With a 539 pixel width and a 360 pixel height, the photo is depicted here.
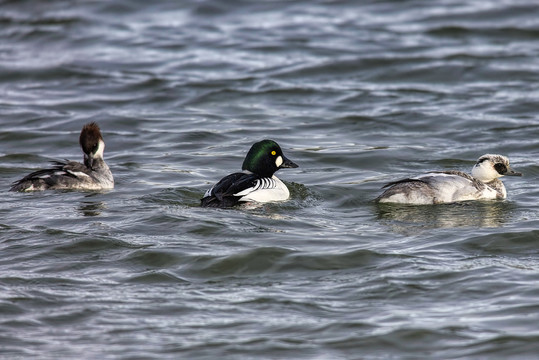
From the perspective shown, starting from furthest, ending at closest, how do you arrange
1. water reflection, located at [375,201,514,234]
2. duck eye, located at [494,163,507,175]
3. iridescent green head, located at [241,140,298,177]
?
iridescent green head, located at [241,140,298,177] < duck eye, located at [494,163,507,175] < water reflection, located at [375,201,514,234]

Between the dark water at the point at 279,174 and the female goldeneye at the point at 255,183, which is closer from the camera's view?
the dark water at the point at 279,174

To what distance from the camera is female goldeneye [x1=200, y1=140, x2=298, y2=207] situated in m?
11.4

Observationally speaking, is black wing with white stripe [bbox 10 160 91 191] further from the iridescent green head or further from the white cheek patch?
the white cheek patch

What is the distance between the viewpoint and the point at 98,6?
2814 centimetres

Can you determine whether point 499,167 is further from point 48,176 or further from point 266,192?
point 48,176

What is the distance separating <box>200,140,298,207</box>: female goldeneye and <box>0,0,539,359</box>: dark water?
264mm

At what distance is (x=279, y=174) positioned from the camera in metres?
14.0

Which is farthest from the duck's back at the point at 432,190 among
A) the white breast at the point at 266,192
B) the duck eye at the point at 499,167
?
the white breast at the point at 266,192

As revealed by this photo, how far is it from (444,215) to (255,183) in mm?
2332

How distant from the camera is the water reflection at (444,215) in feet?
35.1

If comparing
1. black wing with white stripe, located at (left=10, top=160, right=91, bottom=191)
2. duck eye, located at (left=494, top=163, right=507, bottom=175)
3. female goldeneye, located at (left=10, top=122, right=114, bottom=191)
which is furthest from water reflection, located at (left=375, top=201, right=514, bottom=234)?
black wing with white stripe, located at (left=10, top=160, right=91, bottom=191)

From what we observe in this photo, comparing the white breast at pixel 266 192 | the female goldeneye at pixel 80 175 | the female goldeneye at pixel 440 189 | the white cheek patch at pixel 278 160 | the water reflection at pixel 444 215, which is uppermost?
the female goldeneye at pixel 80 175

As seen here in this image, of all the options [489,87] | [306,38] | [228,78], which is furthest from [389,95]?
[306,38]

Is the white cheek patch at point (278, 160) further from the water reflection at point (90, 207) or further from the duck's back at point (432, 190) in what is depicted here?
the water reflection at point (90, 207)
